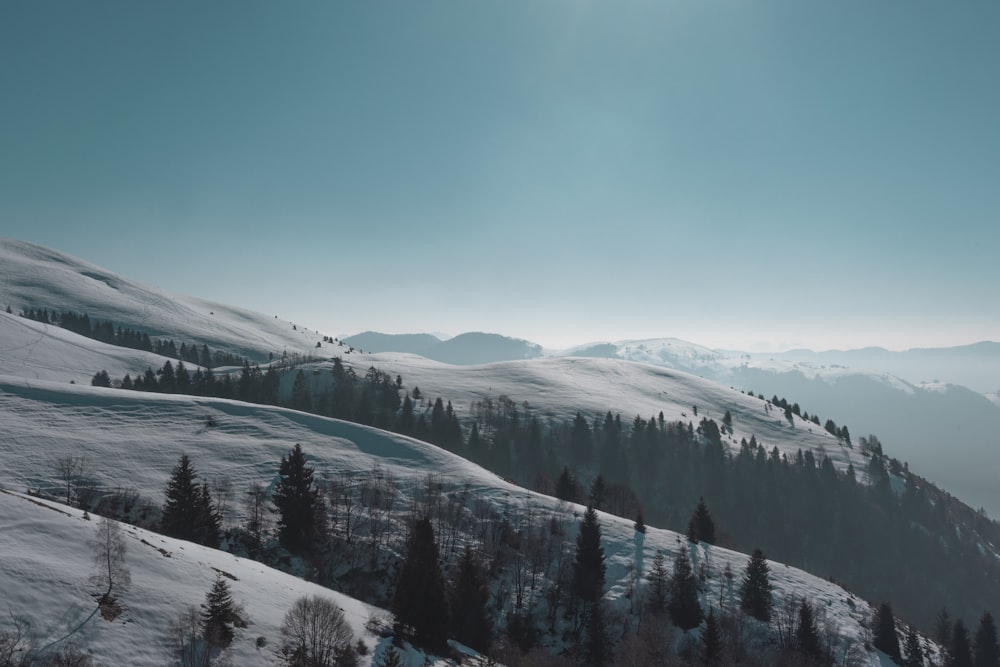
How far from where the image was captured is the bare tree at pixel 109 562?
2904 cm

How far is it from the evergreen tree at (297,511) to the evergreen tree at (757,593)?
193 feet

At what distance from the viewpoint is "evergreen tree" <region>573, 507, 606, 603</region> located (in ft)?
213

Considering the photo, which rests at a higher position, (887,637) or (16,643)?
(16,643)

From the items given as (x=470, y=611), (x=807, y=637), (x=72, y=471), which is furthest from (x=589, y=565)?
(x=72, y=471)

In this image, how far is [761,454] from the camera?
7466 inches

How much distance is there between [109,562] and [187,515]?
29.4 m

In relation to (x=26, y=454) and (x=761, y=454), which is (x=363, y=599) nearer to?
(x=26, y=454)

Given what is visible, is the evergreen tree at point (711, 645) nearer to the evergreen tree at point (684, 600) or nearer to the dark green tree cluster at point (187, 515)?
the evergreen tree at point (684, 600)

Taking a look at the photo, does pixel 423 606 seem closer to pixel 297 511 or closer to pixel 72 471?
pixel 297 511

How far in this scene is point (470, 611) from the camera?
48750 millimetres

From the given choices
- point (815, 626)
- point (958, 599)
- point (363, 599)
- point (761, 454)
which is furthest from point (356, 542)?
point (958, 599)

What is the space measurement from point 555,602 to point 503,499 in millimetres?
21965

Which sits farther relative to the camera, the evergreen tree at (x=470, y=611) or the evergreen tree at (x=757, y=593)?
the evergreen tree at (x=757, y=593)

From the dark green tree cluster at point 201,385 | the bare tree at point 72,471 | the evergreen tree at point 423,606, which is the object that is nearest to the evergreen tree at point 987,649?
the evergreen tree at point 423,606
